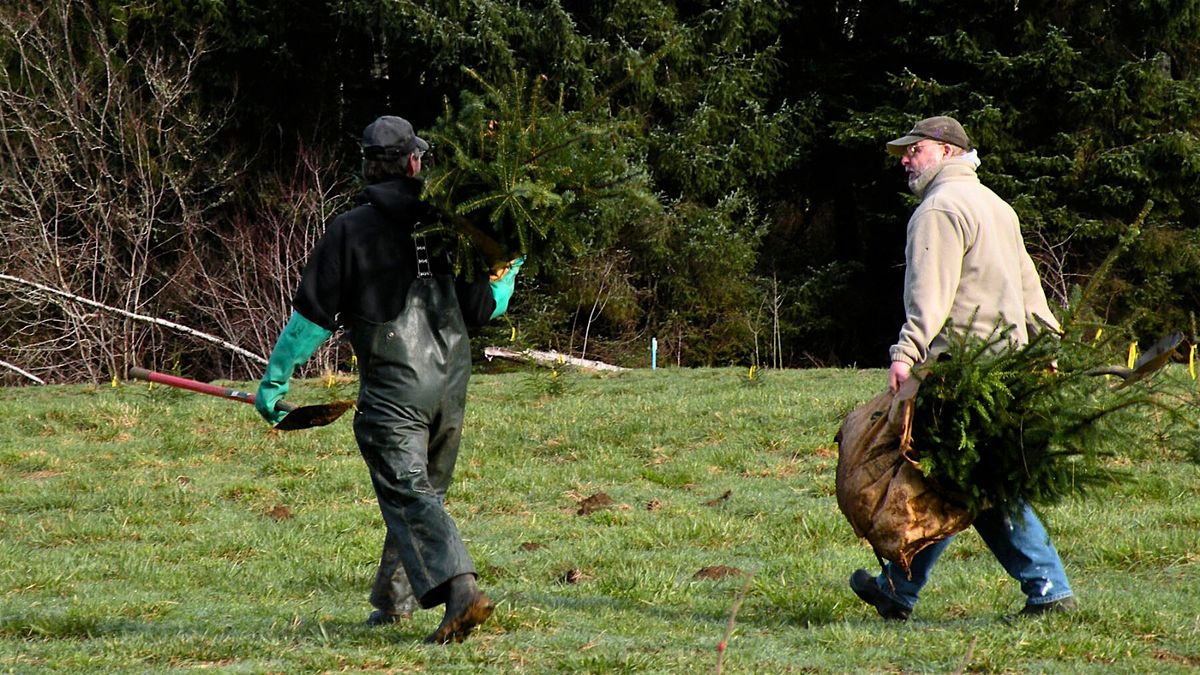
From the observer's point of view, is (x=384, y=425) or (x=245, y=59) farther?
(x=245, y=59)

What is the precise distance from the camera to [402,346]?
5812 millimetres

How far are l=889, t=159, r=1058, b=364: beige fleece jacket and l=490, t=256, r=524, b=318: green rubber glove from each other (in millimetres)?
1549

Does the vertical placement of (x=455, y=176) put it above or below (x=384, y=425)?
above

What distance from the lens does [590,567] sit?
7754mm

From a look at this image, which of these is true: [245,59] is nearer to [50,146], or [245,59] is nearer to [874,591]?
[50,146]

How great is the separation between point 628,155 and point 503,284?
1883cm

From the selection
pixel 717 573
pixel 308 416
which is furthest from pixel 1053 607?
pixel 308 416

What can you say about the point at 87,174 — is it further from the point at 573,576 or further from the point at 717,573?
the point at 717,573

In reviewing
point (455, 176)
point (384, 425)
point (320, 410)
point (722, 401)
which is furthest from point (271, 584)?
point (722, 401)

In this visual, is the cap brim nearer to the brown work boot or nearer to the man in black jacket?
the man in black jacket

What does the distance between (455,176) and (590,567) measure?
9.28ft

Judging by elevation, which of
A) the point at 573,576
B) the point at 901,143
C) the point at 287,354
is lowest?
the point at 573,576

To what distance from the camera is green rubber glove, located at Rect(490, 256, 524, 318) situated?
237 inches

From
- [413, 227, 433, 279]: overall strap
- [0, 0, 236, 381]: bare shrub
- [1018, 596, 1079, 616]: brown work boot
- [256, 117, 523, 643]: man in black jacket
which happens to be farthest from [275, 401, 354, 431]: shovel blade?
[0, 0, 236, 381]: bare shrub
